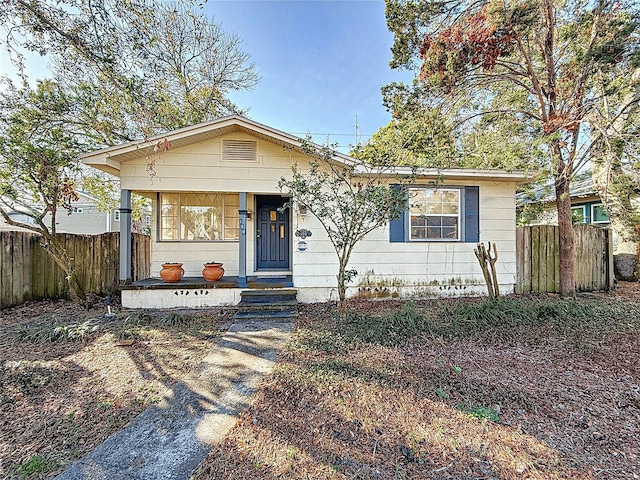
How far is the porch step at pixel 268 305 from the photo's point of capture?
18.7ft

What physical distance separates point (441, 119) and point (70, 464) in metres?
8.77

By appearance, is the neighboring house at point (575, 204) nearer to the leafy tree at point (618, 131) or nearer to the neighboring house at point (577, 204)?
the neighboring house at point (577, 204)

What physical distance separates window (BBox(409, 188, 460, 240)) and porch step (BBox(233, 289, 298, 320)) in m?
3.30

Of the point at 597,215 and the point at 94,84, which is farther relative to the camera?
the point at 597,215

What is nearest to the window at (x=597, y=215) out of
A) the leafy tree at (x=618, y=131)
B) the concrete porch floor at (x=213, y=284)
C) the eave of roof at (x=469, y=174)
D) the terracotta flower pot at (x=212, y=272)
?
the leafy tree at (x=618, y=131)

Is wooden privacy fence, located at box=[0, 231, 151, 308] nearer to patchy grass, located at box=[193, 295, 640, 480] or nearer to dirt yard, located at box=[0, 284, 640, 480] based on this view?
dirt yard, located at box=[0, 284, 640, 480]

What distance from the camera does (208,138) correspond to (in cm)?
651

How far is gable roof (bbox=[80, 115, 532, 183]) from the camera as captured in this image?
19.3ft

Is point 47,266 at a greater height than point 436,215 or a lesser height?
lesser

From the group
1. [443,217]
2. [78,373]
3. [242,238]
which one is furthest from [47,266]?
[443,217]

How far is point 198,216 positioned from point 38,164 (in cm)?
324

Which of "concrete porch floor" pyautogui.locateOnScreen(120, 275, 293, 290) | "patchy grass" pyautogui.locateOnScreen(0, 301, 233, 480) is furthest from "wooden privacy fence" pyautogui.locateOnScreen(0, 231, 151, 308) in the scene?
"concrete porch floor" pyautogui.locateOnScreen(120, 275, 293, 290)

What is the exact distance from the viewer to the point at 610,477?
1979 millimetres

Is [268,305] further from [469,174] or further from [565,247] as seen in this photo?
[565,247]
